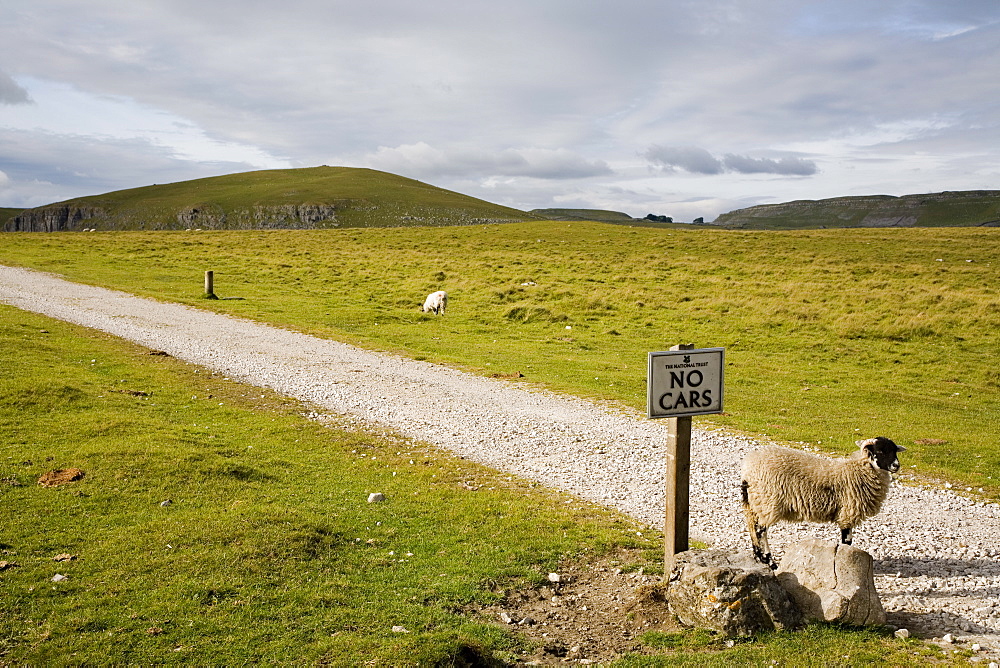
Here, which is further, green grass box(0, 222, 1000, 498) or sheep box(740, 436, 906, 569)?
green grass box(0, 222, 1000, 498)

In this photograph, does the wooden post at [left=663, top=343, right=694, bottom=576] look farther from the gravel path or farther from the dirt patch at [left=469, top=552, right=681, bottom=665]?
the gravel path

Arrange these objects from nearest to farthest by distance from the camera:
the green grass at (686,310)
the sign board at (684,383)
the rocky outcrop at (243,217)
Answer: the sign board at (684,383) < the green grass at (686,310) < the rocky outcrop at (243,217)

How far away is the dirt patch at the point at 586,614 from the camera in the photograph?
6410mm

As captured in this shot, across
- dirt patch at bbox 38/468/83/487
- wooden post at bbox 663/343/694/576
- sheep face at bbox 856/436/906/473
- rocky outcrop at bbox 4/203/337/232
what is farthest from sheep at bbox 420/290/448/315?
rocky outcrop at bbox 4/203/337/232

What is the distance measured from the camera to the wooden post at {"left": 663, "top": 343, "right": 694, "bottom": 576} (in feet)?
24.3

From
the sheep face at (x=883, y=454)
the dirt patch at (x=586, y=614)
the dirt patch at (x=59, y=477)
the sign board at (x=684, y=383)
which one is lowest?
the dirt patch at (x=586, y=614)

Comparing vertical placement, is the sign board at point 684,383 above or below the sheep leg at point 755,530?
above

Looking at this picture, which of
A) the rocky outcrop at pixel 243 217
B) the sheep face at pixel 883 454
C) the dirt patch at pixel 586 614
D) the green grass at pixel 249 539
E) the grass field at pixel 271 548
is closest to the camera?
the grass field at pixel 271 548

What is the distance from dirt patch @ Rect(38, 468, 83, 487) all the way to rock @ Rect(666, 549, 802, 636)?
358 inches

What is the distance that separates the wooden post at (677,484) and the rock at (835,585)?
1.10 m

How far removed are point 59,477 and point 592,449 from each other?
30.3 ft

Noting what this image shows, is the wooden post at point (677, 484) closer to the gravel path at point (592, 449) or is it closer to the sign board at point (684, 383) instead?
the sign board at point (684, 383)

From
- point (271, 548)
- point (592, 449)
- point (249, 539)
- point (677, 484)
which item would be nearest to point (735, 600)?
point (677, 484)

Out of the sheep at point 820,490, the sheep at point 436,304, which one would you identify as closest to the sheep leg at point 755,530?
the sheep at point 820,490
